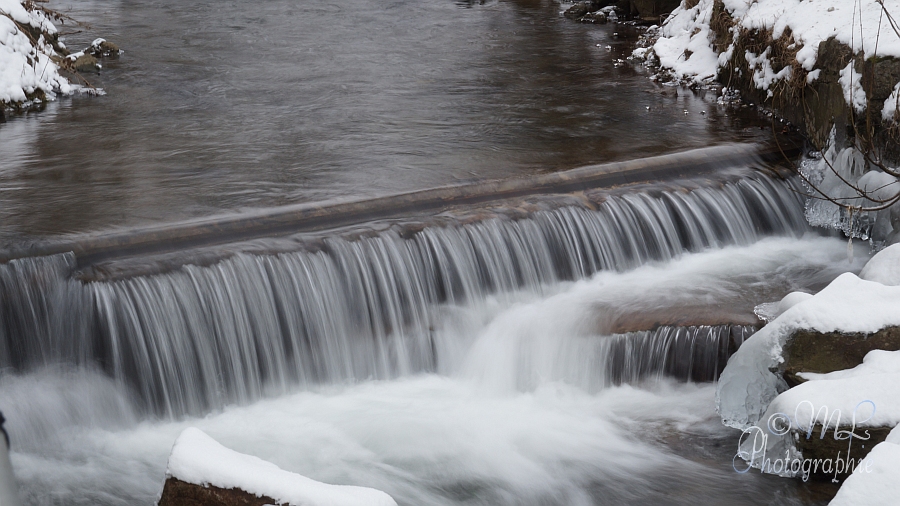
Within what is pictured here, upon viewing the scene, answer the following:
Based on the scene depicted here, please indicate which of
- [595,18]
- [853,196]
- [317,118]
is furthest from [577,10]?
[853,196]

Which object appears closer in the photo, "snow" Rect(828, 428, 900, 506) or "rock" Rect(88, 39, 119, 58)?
"snow" Rect(828, 428, 900, 506)

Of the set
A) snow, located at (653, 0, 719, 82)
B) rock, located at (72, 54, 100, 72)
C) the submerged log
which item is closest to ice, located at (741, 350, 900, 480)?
the submerged log

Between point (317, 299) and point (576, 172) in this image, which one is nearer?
point (317, 299)

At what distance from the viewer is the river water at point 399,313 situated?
5137mm

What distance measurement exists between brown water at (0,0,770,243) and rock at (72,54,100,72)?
16cm

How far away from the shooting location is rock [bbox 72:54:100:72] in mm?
10047

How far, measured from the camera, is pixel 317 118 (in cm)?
862

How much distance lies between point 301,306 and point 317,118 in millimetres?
3243

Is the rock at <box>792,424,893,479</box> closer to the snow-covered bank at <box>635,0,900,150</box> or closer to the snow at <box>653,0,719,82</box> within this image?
the snow-covered bank at <box>635,0,900,150</box>

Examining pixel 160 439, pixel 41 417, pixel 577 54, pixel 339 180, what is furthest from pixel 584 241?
pixel 577 54

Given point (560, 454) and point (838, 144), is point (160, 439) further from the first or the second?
point (838, 144)

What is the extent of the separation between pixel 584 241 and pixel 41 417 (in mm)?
3805

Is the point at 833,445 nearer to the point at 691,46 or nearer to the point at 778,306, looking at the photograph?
the point at 778,306

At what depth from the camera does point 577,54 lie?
454 inches
